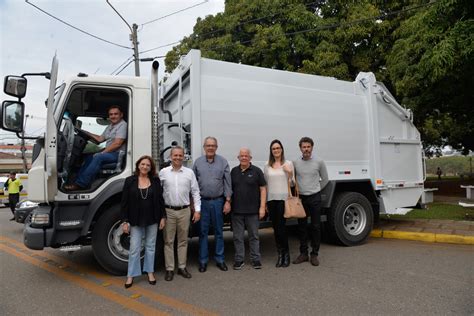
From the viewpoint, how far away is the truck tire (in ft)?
21.2

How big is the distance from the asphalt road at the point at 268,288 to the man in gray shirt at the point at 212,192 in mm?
514

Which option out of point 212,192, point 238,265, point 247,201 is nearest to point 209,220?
point 212,192

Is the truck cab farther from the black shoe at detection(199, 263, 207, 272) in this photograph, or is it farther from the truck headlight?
the black shoe at detection(199, 263, 207, 272)

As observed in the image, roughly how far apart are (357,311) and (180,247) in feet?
7.70

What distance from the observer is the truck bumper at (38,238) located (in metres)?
4.62

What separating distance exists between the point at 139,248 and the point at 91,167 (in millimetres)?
1238

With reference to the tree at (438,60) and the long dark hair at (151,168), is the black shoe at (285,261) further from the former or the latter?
the tree at (438,60)

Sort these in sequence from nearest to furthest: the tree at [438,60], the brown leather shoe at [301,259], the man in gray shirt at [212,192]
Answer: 1. the man in gray shirt at [212,192]
2. the brown leather shoe at [301,259]
3. the tree at [438,60]

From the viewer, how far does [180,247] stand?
4984 millimetres

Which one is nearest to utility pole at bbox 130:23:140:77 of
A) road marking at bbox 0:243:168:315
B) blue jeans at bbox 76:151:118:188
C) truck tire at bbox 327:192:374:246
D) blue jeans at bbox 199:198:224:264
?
road marking at bbox 0:243:168:315

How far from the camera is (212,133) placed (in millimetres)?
5324

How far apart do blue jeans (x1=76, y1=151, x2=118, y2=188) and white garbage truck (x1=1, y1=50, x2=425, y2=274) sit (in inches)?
3.6

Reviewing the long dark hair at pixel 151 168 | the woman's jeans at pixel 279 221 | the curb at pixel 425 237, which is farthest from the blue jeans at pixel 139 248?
the curb at pixel 425 237

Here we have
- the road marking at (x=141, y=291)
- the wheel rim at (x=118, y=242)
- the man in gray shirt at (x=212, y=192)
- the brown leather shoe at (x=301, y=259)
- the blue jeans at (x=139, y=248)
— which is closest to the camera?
the road marking at (x=141, y=291)
